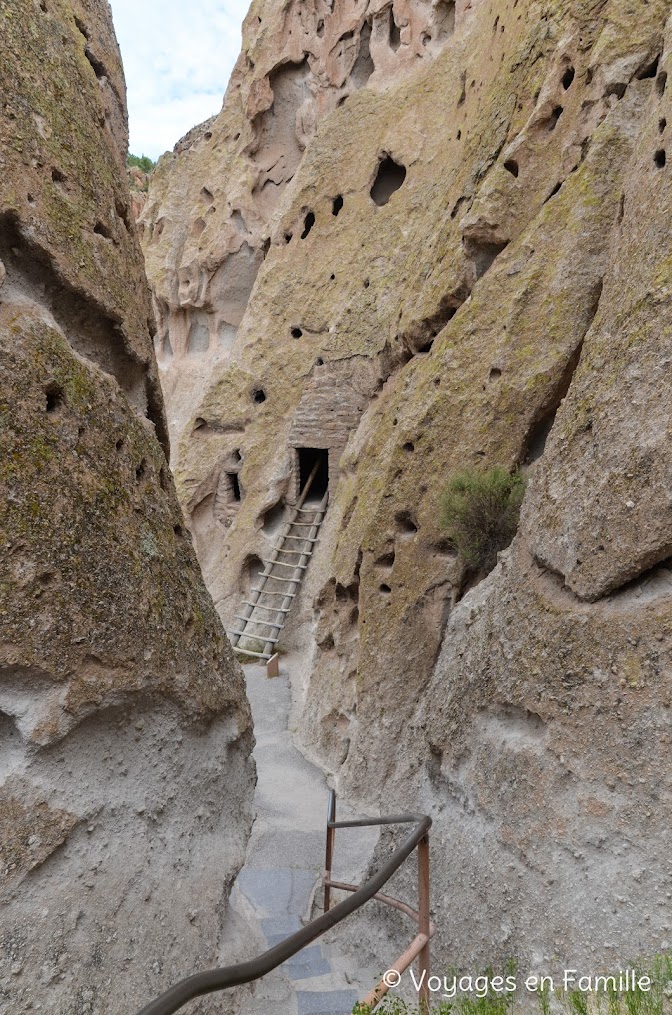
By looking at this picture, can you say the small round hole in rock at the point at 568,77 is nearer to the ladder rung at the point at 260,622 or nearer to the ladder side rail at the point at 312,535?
the ladder side rail at the point at 312,535

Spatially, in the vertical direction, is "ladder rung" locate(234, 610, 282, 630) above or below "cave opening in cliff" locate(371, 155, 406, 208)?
below

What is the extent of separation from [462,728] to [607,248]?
376cm

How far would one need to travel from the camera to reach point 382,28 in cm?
1309

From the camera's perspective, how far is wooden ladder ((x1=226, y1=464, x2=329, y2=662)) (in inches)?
379

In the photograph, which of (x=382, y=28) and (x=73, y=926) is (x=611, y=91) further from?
(x=382, y=28)

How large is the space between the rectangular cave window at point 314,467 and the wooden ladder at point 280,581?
1.19 ft

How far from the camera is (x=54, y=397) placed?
258 centimetres

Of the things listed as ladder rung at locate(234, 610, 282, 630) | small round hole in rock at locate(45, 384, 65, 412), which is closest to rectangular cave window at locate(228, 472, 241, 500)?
ladder rung at locate(234, 610, 282, 630)

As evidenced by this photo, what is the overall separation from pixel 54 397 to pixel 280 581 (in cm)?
790

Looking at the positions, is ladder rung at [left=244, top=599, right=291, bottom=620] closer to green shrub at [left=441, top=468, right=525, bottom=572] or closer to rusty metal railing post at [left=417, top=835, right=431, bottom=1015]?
green shrub at [left=441, top=468, right=525, bottom=572]

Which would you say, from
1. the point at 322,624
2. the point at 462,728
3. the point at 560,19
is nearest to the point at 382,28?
the point at 560,19

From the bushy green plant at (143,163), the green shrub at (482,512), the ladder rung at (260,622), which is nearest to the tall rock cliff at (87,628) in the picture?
the green shrub at (482,512)

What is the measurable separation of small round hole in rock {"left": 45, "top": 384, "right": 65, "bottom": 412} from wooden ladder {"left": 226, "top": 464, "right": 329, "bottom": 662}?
714 cm

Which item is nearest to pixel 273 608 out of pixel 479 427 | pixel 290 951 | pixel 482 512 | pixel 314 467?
pixel 314 467
